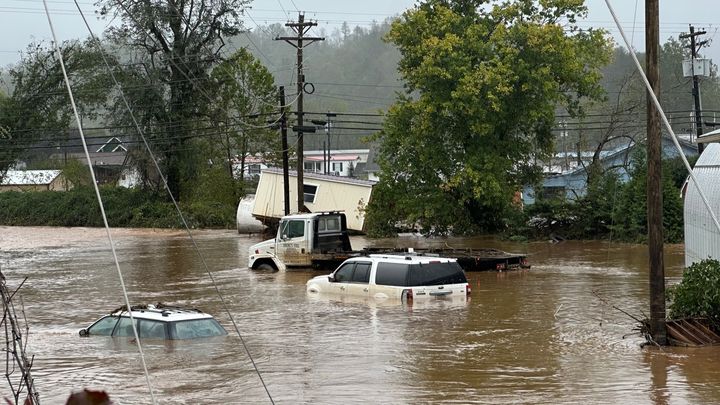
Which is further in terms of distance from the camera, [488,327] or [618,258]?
[618,258]

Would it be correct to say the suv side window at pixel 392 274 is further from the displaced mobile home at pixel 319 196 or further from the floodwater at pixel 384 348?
the displaced mobile home at pixel 319 196

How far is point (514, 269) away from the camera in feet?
102

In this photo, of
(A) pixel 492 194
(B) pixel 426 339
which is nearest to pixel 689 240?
(B) pixel 426 339

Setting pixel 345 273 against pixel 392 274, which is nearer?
pixel 392 274

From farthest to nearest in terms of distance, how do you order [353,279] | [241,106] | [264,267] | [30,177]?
[30,177] < [241,106] < [264,267] < [353,279]

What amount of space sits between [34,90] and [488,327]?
56923 mm

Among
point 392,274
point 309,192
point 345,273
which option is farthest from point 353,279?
point 309,192

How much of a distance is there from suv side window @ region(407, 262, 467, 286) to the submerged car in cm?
539

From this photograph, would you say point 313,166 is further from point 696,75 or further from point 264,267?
point 264,267

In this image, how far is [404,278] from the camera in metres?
23.0

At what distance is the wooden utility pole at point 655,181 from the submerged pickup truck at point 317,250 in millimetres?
13432

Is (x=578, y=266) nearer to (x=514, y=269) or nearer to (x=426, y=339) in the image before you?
(x=514, y=269)

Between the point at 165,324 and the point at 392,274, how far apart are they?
6705mm

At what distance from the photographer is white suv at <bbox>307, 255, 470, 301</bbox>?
22984 mm
